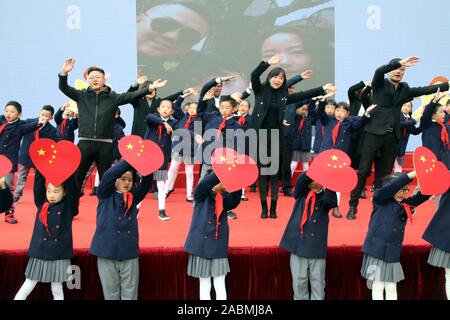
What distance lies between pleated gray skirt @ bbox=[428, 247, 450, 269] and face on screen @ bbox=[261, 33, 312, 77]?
466 centimetres

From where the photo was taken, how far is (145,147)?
9.61ft

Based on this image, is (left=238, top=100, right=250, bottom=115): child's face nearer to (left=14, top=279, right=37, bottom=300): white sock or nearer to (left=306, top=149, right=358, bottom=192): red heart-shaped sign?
(left=306, top=149, right=358, bottom=192): red heart-shaped sign

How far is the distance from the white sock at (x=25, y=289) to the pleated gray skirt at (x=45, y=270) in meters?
0.04

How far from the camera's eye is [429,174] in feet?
9.50

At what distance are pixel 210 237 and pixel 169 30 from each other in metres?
5.02

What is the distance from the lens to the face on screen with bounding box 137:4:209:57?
734 cm

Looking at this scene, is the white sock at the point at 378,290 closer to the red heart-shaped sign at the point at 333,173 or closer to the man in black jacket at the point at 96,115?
the red heart-shaped sign at the point at 333,173

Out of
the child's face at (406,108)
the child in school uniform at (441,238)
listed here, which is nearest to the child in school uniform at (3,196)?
the child in school uniform at (441,238)

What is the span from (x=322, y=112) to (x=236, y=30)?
2969mm

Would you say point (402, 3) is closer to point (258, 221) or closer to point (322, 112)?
point (322, 112)

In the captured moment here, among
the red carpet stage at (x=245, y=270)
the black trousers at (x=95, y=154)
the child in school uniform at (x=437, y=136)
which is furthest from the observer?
the child in school uniform at (x=437, y=136)

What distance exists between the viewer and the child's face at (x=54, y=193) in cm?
291

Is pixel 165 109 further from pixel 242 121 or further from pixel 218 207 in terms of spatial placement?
pixel 218 207

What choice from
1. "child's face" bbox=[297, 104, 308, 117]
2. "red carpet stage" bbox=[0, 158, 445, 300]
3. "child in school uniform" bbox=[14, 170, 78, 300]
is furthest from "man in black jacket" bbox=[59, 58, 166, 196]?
"child's face" bbox=[297, 104, 308, 117]
